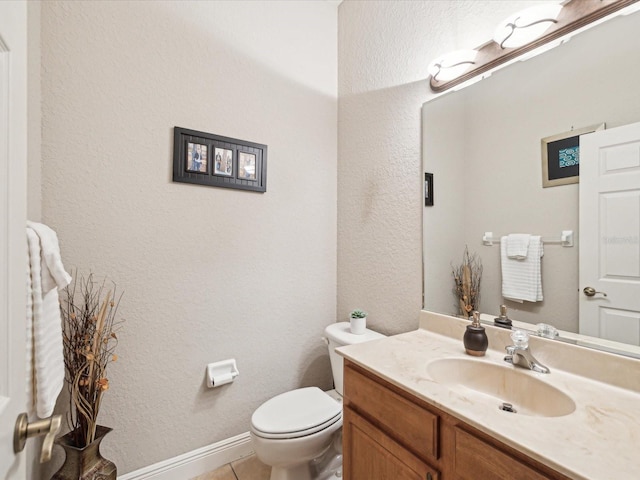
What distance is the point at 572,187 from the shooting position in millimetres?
1018

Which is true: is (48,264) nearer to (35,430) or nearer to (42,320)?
(42,320)

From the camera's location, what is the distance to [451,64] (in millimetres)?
1315

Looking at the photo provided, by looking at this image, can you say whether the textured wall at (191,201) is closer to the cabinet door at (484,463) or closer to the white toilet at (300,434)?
the white toilet at (300,434)

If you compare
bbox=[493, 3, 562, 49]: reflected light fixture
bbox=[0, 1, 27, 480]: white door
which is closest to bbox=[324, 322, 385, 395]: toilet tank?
bbox=[0, 1, 27, 480]: white door

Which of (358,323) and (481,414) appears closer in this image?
(481,414)

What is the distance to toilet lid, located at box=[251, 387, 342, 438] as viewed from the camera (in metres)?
1.26

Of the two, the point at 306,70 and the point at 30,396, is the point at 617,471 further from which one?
the point at 306,70

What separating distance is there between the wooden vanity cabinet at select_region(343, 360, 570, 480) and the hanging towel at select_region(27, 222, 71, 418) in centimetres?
97

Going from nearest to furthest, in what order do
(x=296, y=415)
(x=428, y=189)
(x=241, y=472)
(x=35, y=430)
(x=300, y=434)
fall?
(x=35, y=430) < (x=300, y=434) < (x=296, y=415) < (x=428, y=189) < (x=241, y=472)

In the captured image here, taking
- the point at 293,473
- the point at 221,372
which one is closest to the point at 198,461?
the point at 221,372

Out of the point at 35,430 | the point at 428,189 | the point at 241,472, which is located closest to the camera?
the point at 35,430

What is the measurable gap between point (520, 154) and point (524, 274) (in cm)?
48

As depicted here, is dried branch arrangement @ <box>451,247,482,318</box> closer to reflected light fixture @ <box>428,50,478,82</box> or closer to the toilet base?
reflected light fixture @ <box>428,50,478,82</box>

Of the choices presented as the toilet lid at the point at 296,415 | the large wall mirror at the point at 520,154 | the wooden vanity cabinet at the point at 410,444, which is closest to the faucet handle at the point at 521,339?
the large wall mirror at the point at 520,154
